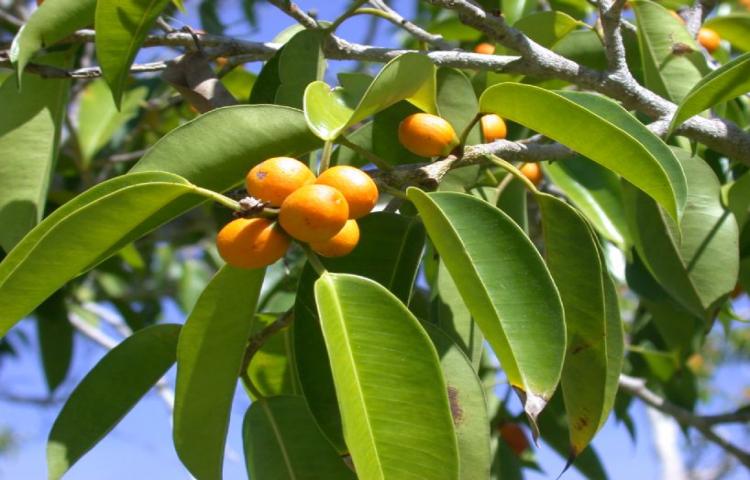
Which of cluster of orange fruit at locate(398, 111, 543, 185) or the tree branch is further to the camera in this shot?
the tree branch

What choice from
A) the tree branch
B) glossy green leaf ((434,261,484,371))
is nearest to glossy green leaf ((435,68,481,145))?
glossy green leaf ((434,261,484,371))

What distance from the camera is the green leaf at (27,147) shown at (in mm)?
1475

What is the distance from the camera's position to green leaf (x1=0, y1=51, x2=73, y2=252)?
1.47 m

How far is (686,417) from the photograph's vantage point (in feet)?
7.73

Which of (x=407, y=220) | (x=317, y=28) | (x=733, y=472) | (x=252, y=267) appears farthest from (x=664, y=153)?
(x=733, y=472)

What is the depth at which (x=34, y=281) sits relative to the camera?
1.02 meters

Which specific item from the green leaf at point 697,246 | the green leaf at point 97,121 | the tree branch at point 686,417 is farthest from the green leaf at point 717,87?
the green leaf at point 97,121

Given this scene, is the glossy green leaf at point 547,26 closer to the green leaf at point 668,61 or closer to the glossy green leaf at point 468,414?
the green leaf at point 668,61

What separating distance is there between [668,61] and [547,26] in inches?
8.6

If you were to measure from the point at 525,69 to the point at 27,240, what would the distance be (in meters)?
0.76

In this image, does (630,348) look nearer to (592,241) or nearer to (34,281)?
(592,241)

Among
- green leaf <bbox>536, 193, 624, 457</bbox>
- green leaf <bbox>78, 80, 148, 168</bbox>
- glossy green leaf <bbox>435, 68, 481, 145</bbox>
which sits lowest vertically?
green leaf <bbox>78, 80, 148, 168</bbox>

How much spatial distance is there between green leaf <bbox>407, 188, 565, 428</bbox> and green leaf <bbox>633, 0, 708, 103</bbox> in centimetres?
64

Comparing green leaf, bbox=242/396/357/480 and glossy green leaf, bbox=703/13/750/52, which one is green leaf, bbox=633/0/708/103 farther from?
green leaf, bbox=242/396/357/480
